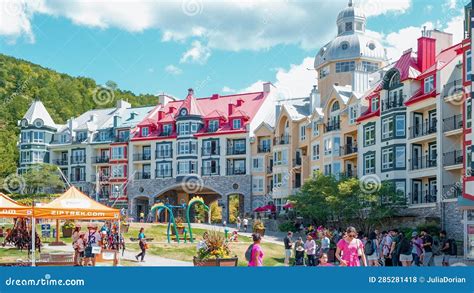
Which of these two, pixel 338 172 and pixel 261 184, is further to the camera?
pixel 261 184

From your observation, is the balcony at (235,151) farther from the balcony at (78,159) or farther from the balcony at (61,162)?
the balcony at (61,162)

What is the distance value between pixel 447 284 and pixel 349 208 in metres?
32.1

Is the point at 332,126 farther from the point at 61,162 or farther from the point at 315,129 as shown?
the point at 61,162

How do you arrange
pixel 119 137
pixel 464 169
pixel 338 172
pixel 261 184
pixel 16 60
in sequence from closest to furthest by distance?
Answer: pixel 464 169, pixel 338 172, pixel 16 60, pixel 261 184, pixel 119 137

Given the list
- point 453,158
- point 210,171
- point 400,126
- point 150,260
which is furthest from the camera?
point 210,171

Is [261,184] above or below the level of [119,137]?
below

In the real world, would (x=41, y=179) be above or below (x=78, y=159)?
below

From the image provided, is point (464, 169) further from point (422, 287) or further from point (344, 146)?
point (422, 287)

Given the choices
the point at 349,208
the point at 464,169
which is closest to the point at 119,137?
the point at 349,208

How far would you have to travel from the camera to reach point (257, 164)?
238 ft

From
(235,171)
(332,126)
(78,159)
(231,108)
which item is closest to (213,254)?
(332,126)

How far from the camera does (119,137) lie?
8088 cm

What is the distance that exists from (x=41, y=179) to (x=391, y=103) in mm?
36601

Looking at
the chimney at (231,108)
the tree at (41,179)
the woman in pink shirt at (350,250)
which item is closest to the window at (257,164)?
the chimney at (231,108)
